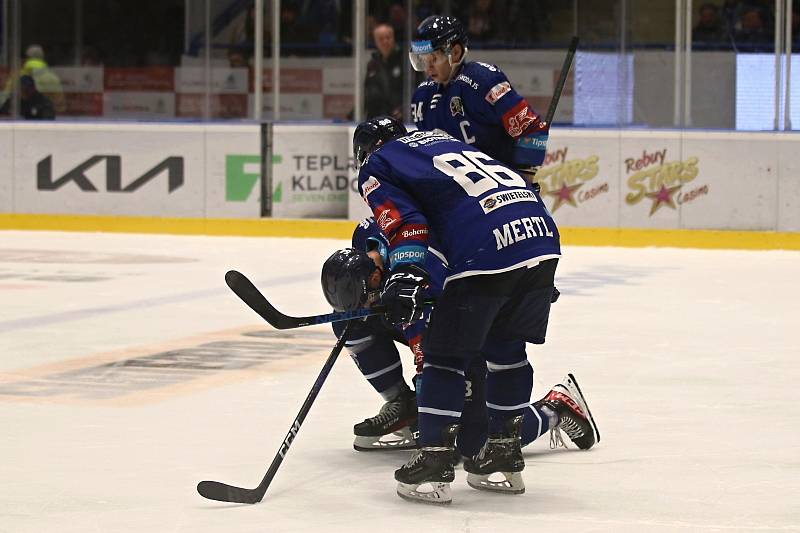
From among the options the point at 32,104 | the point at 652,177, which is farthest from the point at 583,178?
the point at 32,104

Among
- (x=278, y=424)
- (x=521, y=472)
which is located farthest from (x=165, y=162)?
(x=521, y=472)

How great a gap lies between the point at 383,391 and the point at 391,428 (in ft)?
0.42

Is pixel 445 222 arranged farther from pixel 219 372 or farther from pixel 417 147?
pixel 219 372

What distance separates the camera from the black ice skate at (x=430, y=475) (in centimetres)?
398

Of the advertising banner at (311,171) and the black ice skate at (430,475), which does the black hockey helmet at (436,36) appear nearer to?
the black ice skate at (430,475)

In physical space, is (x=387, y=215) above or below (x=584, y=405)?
above

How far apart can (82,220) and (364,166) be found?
382 inches

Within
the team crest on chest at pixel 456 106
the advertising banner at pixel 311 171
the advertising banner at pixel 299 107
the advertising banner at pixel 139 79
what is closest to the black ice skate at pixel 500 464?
the team crest on chest at pixel 456 106

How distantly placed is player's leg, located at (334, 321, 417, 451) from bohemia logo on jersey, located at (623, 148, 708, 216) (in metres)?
7.63

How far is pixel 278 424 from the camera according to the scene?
16.6 ft

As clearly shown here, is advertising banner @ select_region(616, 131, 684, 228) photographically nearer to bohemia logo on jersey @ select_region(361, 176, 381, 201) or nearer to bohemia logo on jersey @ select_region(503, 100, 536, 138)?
bohemia logo on jersey @ select_region(503, 100, 536, 138)

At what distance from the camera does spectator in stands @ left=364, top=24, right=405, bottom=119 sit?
42.4ft

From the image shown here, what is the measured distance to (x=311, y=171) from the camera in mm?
13141

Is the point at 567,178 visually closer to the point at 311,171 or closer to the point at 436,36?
the point at 311,171
